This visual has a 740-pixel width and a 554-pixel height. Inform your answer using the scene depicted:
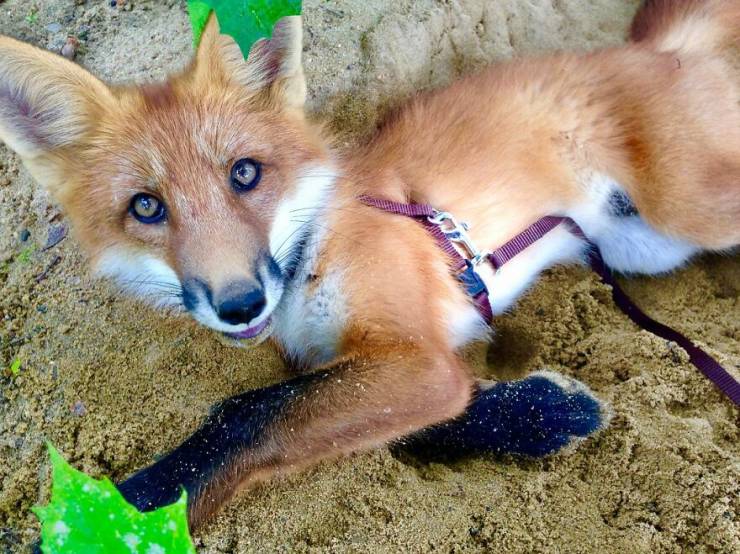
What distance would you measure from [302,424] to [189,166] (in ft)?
3.36

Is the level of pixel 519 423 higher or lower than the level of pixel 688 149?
lower

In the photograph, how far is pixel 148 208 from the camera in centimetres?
221

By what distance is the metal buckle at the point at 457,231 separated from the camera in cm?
284

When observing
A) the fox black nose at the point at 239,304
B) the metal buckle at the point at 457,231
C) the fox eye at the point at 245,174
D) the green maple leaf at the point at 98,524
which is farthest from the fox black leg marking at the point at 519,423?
the green maple leaf at the point at 98,524

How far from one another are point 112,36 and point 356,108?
1.56 metres

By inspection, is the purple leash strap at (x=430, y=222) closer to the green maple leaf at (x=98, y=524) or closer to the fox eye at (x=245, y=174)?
the fox eye at (x=245, y=174)

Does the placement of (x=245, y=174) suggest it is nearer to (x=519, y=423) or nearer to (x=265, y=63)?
(x=265, y=63)

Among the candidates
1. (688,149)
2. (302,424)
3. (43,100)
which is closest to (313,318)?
(302,424)

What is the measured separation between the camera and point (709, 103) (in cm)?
315

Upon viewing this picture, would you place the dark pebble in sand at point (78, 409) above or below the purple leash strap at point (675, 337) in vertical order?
below

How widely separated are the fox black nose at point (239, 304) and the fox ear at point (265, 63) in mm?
958

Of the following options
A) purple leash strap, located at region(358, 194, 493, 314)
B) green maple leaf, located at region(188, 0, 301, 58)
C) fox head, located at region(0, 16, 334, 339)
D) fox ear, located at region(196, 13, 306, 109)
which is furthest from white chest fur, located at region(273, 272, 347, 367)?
green maple leaf, located at region(188, 0, 301, 58)

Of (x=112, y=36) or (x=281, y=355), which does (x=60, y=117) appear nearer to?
(x=281, y=355)

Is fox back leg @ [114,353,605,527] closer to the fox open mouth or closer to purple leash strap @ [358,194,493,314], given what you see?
the fox open mouth
